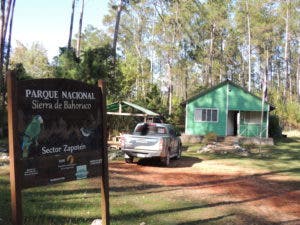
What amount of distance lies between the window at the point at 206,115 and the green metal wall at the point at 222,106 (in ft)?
0.80

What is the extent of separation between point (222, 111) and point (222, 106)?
0.40 metres

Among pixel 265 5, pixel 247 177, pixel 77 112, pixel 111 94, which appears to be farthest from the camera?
pixel 265 5

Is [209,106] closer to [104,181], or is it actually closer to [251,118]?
[251,118]

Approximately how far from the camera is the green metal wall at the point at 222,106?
3519 centimetres

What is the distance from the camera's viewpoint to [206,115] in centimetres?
3559

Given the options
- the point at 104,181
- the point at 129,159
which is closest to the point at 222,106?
the point at 129,159

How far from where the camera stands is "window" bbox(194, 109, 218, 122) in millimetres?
35500

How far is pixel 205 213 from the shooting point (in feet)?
30.0

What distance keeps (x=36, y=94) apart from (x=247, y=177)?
1119 centimetres

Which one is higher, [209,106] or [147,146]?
[209,106]

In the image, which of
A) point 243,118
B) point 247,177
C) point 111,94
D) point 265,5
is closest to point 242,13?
point 265,5

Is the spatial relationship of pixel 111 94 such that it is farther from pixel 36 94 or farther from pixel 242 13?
pixel 242 13

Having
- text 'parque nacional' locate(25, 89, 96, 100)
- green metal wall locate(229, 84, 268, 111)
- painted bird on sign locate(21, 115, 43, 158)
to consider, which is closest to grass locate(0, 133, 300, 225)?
painted bird on sign locate(21, 115, 43, 158)

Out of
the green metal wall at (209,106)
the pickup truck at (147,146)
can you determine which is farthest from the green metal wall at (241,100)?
the pickup truck at (147,146)
